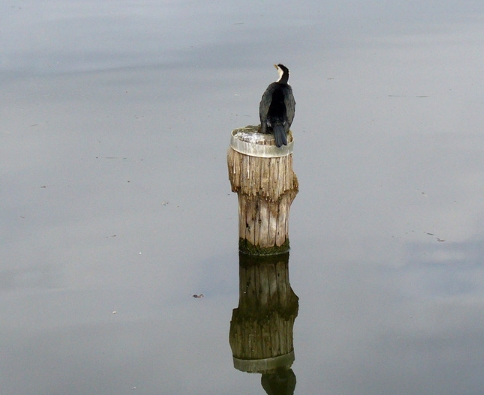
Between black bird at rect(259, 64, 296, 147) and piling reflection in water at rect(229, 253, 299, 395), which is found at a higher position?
black bird at rect(259, 64, 296, 147)

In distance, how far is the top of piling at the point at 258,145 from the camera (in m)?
7.37

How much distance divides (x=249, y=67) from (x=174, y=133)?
12.0 ft

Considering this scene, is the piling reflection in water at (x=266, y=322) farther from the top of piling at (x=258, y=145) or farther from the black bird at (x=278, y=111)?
the black bird at (x=278, y=111)

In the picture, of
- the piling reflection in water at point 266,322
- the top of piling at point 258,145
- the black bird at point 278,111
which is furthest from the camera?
the black bird at point 278,111

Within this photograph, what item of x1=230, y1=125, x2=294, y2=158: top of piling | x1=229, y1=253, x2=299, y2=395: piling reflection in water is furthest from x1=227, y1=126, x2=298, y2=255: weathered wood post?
x1=229, y1=253, x2=299, y2=395: piling reflection in water

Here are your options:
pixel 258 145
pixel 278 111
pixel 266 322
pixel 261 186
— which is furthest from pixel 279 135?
pixel 266 322

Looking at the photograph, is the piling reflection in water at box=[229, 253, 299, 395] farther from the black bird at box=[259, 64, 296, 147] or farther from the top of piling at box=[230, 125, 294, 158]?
the black bird at box=[259, 64, 296, 147]

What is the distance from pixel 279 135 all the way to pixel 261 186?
0.49m

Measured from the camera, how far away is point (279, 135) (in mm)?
7453

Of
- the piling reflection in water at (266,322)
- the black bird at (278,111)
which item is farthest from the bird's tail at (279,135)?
the piling reflection in water at (266,322)

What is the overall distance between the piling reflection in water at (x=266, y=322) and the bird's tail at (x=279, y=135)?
1.13 m

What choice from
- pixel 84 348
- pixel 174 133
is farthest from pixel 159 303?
pixel 174 133

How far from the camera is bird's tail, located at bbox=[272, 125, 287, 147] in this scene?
24.3 ft

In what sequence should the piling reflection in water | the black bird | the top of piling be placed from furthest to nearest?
the black bird → the top of piling → the piling reflection in water
